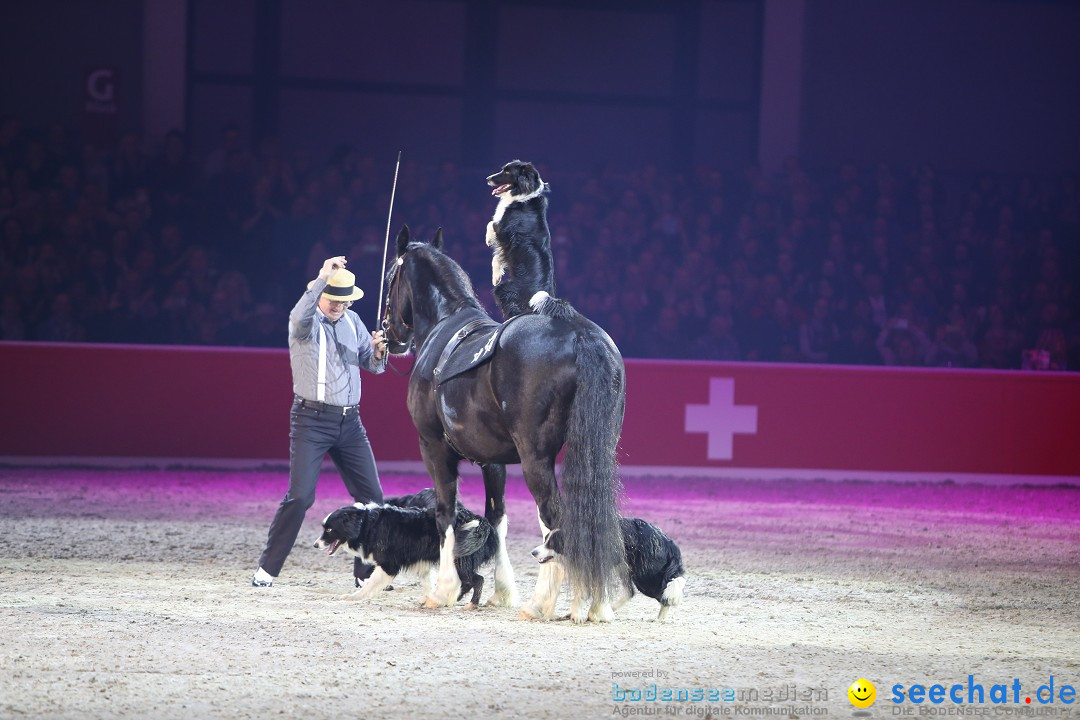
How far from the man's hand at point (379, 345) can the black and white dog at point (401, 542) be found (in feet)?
3.77

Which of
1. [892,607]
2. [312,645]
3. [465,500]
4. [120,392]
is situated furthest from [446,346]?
[120,392]

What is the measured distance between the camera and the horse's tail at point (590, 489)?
695 centimetres

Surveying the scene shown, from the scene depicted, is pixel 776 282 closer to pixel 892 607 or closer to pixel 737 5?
pixel 737 5

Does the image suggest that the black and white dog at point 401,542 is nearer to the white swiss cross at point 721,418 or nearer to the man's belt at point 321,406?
the man's belt at point 321,406

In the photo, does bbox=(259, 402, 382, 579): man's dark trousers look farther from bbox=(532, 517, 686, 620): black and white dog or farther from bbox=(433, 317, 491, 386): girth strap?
bbox=(532, 517, 686, 620): black and white dog

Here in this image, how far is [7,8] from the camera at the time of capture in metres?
18.9

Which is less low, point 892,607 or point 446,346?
point 446,346

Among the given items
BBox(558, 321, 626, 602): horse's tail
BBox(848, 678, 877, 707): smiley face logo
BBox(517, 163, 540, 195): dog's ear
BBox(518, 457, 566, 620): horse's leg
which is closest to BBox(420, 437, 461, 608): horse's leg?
BBox(518, 457, 566, 620): horse's leg

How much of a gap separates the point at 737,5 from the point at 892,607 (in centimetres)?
1492

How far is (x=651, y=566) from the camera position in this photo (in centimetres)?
737

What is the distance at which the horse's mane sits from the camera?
8.21 m

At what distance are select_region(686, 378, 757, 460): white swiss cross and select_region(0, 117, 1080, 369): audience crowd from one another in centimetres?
146

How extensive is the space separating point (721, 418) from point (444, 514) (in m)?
7.66

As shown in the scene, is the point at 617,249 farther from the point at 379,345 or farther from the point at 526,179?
the point at 526,179
